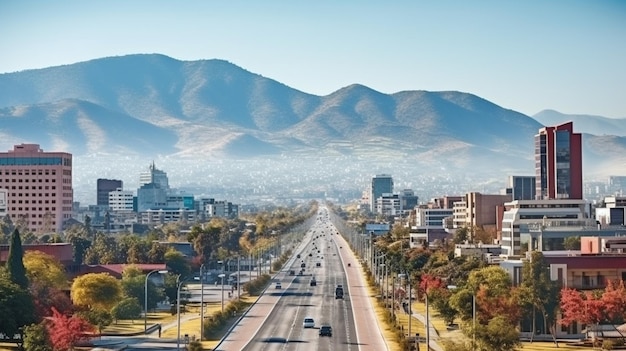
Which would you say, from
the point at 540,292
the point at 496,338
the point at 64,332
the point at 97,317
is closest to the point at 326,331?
the point at 540,292

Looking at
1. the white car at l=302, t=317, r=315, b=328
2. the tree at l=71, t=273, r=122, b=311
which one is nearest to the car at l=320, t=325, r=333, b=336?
the white car at l=302, t=317, r=315, b=328

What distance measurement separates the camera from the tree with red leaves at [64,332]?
208ft

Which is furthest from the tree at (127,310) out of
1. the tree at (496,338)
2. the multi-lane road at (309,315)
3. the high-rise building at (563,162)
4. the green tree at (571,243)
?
the high-rise building at (563,162)

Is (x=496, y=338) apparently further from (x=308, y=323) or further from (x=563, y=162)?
(x=563, y=162)

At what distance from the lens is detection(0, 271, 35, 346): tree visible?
66.3m

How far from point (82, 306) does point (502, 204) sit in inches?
3647

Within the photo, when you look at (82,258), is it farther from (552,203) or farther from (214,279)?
(552,203)

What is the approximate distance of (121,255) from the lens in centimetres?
13200

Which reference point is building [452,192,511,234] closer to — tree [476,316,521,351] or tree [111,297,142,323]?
tree [111,297,142,323]

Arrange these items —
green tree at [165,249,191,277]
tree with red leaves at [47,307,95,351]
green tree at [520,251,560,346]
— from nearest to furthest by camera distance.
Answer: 1. tree with red leaves at [47,307,95,351]
2. green tree at [520,251,560,346]
3. green tree at [165,249,191,277]

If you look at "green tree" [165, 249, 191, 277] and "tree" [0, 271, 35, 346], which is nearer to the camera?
"tree" [0, 271, 35, 346]

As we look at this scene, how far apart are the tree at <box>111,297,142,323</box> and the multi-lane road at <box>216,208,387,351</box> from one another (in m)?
7.52

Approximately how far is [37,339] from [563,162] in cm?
12448

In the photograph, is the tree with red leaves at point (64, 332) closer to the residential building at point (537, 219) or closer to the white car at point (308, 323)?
the white car at point (308, 323)
